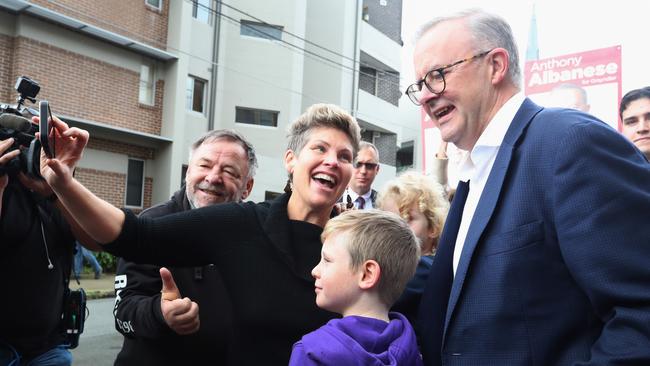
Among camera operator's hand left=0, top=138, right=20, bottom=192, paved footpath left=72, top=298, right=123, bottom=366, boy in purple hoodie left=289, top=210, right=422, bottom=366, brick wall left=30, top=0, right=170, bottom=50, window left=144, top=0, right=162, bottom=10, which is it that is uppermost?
window left=144, top=0, right=162, bottom=10

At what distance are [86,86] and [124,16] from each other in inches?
91.7

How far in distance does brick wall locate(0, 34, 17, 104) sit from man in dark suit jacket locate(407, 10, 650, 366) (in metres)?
13.8

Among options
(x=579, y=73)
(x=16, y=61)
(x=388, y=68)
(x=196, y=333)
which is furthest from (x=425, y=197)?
(x=388, y=68)

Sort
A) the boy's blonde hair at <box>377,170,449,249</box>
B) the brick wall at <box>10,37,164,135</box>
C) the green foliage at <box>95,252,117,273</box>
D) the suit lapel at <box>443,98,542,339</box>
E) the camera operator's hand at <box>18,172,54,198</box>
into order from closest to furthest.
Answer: the suit lapel at <box>443,98,542,339</box>
the camera operator's hand at <box>18,172,54,198</box>
the boy's blonde hair at <box>377,170,449,249</box>
the brick wall at <box>10,37,164,135</box>
the green foliage at <box>95,252,117,273</box>

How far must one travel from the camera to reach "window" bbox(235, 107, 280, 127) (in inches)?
780

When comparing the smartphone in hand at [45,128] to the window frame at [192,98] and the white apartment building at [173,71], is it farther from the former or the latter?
the window frame at [192,98]

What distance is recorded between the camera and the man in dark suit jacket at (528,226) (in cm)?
133

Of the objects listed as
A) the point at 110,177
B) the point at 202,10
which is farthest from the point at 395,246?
the point at 202,10

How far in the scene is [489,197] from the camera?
64.0 inches

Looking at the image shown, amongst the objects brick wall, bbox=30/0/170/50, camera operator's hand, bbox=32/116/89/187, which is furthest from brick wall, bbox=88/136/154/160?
camera operator's hand, bbox=32/116/89/187

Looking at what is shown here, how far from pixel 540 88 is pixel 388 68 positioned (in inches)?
812

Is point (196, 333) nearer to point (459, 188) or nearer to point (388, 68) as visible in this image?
point (459, 188)

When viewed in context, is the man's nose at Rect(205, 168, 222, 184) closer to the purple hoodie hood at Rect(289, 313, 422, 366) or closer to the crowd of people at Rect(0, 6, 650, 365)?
the crowd of people at Rect(0, 6, 650, 365)

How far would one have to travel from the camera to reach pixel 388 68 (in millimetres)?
26156
